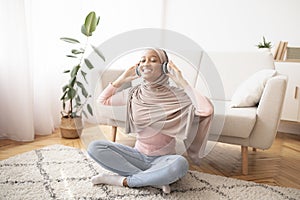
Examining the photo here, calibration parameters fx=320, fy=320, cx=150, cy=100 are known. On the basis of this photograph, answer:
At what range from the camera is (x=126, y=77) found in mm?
1192

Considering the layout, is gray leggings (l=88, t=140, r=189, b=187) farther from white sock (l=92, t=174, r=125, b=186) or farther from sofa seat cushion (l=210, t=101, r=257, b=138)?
sofa seat cushion (l=210, t=101, r=257, b=138)

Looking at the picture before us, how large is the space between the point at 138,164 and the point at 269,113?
72 cm

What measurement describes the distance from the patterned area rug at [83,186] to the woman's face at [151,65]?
496mm

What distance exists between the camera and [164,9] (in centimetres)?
309

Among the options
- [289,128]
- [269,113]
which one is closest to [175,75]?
[269,113]

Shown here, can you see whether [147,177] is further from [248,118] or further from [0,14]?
[0,14]

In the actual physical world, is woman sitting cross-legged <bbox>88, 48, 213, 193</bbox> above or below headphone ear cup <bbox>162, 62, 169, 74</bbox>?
below

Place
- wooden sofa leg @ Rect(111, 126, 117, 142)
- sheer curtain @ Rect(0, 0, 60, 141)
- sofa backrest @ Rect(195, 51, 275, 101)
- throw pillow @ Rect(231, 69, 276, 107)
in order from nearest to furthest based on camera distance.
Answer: wooden sofa leg @ Rect(111, 126, 117, 142)
throw pillow @ Rect(231, 69, 276, 107)
sheer curtain @ Rect(0, 0, 60, 141)
sofa backrest @ Rect(195, 51, 275, 101)

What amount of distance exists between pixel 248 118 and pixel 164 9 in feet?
5.94

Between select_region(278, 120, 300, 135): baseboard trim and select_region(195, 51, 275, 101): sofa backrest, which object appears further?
select_region(278, 120, 300, 135): baseboard trim

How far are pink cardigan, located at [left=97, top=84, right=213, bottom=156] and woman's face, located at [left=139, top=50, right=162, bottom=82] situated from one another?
0.43 ft

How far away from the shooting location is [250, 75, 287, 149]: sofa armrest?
5.19 feet

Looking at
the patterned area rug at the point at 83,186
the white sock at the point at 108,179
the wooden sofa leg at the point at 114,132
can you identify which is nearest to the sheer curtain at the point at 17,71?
the patterned area rug at the point at 83,186

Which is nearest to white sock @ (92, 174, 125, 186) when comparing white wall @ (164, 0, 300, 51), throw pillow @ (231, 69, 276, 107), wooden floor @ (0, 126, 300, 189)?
wooden floor @ (0, 126, 300, 189)
